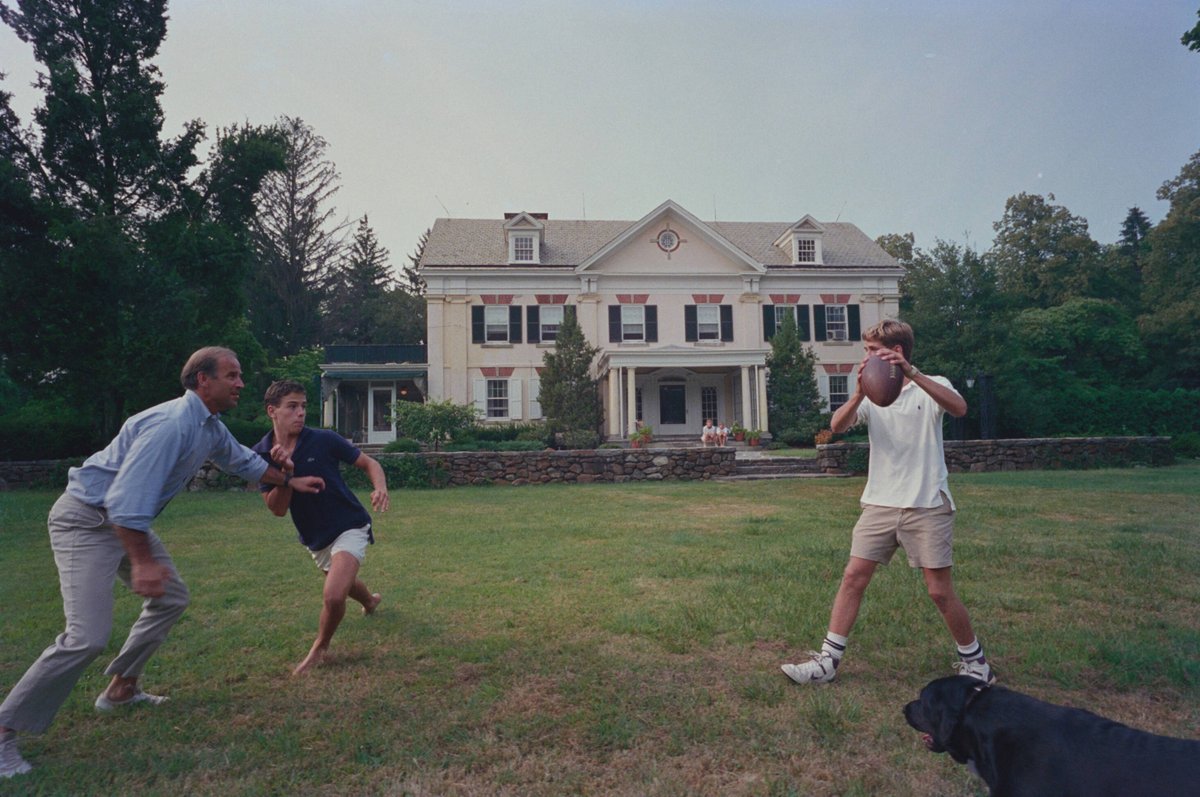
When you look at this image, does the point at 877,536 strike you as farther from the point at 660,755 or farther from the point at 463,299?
the point at 463,299

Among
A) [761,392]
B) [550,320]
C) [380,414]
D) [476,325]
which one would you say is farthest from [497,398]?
[761,392]

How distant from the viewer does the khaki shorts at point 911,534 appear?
3543 mm

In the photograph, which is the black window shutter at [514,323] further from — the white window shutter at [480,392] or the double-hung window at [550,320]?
the white window shutter at [480,392]

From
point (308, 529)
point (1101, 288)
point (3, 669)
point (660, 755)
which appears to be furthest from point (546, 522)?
point (1101, 288)

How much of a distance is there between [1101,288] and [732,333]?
78.6 ft

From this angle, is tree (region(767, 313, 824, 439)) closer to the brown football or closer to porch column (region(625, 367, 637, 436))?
porch column (region(625, 367, 637, 436))

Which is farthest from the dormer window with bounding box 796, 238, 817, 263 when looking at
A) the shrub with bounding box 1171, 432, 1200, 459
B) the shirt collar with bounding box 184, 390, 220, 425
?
the shirt collar with bounding box 184, 390, 220, 425

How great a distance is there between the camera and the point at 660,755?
114 inches

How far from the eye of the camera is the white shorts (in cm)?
444

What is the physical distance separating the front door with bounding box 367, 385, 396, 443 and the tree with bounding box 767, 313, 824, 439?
586 inches

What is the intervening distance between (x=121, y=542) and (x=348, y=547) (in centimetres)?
147

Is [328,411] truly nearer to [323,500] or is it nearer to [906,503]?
[323,500]

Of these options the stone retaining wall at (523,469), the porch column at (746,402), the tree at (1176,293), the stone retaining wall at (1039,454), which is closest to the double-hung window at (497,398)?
the porch column at (746,402)

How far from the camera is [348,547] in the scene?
14.6 feet
